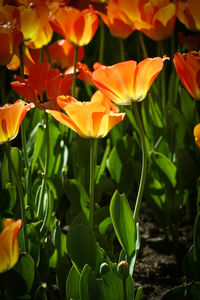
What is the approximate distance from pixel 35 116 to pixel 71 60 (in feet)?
0.66

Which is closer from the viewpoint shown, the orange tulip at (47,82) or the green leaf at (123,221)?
the green leaf at (123,221)

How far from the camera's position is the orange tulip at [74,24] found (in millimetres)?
1347

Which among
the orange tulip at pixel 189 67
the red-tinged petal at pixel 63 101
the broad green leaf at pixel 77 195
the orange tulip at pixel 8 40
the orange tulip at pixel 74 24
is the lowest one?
the broad green leaf at pixel 77 195

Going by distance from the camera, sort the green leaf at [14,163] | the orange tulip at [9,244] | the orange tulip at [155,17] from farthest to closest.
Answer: the orange tulip at [155,17] → the green leaf at [14,163] → the orange tulip at [9,244]

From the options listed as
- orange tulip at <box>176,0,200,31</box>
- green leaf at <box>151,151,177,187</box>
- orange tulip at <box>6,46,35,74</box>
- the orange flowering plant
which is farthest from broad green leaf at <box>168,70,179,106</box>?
orange tulip at <box>6,46,35,74</box>

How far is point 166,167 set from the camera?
140cm

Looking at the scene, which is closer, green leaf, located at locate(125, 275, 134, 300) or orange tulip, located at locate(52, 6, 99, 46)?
green leaf, located at locate(125, 275, 134, 300)

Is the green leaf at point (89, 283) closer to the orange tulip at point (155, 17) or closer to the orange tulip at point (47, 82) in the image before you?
the orange tulip at point (47, 82)

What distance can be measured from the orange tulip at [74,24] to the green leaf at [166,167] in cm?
36

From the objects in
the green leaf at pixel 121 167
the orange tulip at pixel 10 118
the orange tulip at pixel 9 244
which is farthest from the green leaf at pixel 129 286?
the green leaf at pixel 121 167

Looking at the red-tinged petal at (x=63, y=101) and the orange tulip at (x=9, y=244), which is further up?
the red-tinged petal at (x=63, y=101)

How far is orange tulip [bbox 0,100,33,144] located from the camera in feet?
2.97

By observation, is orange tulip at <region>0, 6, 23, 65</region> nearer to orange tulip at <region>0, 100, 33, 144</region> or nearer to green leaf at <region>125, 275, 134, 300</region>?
orange tulip at <region>0, 100, 33, 144</region>

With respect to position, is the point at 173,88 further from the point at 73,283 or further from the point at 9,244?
the point at 9,244
